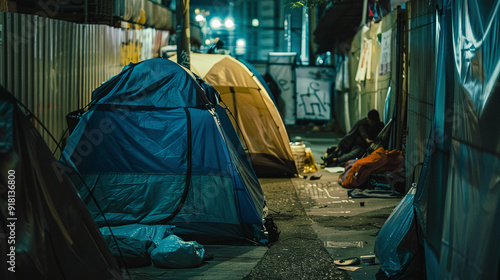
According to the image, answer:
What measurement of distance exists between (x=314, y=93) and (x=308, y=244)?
1813 centimetres

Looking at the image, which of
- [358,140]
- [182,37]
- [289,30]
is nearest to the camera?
[182,37]

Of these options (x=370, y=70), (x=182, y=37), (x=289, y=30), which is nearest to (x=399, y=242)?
(x=182, y=37)

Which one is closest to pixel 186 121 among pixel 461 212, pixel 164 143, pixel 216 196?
pixel 164 143

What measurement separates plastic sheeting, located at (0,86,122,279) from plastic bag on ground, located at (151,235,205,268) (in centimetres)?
142

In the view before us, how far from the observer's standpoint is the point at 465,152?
13.2ft

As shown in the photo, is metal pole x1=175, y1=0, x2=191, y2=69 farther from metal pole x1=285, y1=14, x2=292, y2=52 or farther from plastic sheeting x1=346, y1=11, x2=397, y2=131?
metal pole x1=285, y1=14, x2=292, y2=52

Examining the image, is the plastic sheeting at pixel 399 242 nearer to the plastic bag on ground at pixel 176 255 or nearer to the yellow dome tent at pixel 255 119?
the plastic bag on ground at pixel 176 255

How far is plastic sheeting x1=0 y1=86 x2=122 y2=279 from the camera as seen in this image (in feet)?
13.5

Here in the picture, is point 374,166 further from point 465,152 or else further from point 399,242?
point 465,152

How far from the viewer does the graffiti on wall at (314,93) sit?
24.8 m

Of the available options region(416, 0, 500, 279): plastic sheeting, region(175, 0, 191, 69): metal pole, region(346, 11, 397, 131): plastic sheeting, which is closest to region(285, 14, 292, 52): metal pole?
region(346, 11, 397, 131): plastic sheeting

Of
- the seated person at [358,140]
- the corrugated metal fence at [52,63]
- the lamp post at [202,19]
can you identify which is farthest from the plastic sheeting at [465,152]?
the lamp post at [202,19]

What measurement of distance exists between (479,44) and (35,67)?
5.75 meters

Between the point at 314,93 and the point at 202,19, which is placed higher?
the point at 202,19
